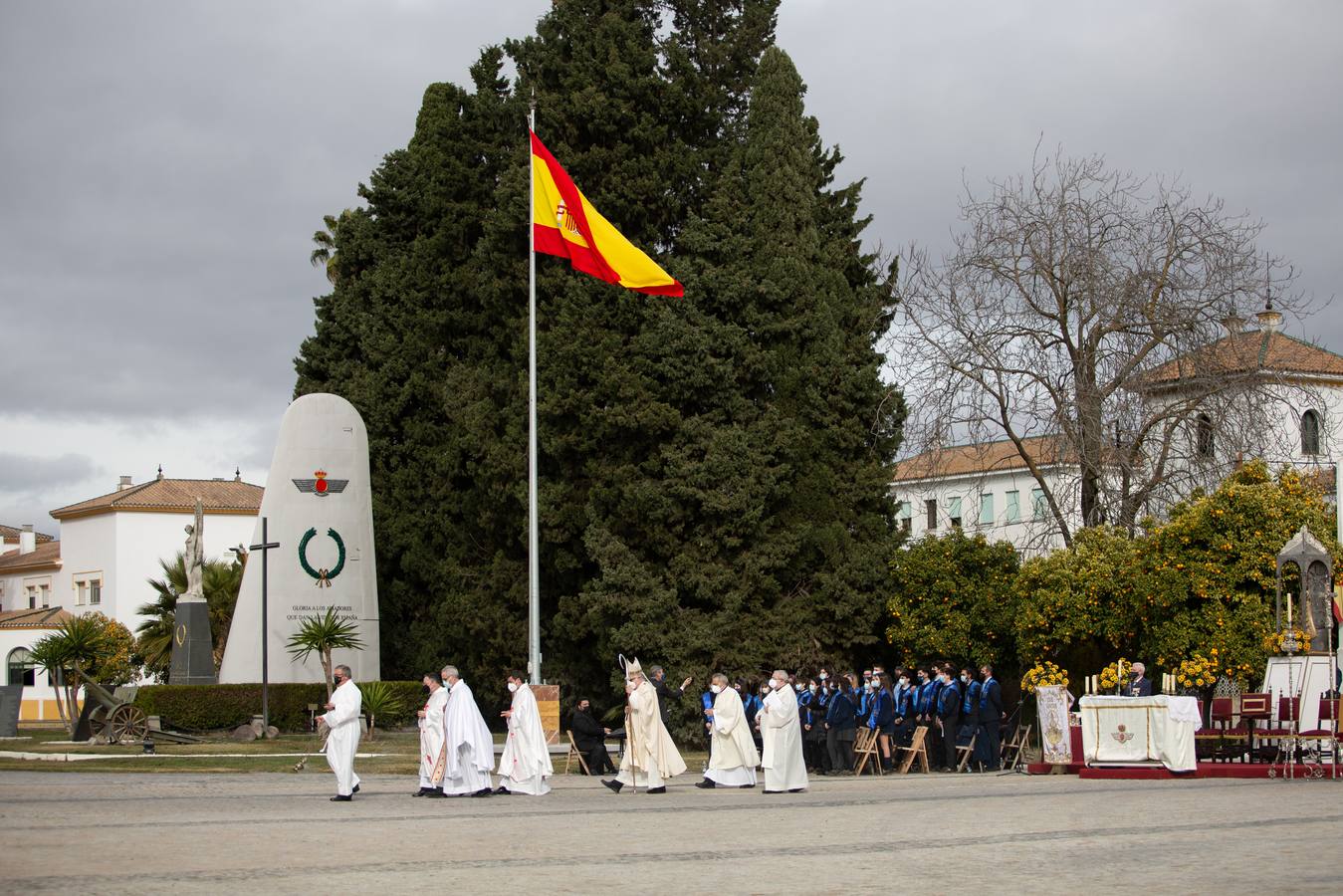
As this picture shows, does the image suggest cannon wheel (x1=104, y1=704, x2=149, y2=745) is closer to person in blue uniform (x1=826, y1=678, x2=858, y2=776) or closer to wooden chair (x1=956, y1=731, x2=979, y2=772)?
person in blue uniform (x1=826, y1=678, x2=858, y2=776)

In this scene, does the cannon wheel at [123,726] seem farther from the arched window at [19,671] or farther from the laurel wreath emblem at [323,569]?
the arched window at [19,671]

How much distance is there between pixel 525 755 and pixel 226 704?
46.2 ft

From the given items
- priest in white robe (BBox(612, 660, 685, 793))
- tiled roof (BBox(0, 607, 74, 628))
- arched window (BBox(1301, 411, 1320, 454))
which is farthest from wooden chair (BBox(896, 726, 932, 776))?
tiled roof (BBox(0, 607, 74, 628))

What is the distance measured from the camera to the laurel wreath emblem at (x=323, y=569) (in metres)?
34.7

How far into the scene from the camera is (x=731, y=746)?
21.2 m

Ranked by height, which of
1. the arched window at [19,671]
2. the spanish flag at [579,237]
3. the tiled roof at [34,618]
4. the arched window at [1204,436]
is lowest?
the arched window at [19,671]

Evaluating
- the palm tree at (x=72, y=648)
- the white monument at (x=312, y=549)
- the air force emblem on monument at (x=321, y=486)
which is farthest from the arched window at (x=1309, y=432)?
the palm tree at (x=72, y=648)

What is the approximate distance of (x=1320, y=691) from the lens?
22.7 m

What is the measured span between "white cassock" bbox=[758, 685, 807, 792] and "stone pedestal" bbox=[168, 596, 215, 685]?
17.1 m

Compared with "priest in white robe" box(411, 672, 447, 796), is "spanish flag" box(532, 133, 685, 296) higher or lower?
higher

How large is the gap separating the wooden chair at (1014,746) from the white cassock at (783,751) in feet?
19.0

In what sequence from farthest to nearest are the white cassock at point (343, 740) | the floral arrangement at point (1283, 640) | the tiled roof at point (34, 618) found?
the tiled roof at point (34, 618) < the floral arrangement at point (1283, 640) < the white cassock at point (343, 740)

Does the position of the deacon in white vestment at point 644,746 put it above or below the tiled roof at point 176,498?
below

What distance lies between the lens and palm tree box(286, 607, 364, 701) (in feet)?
105
